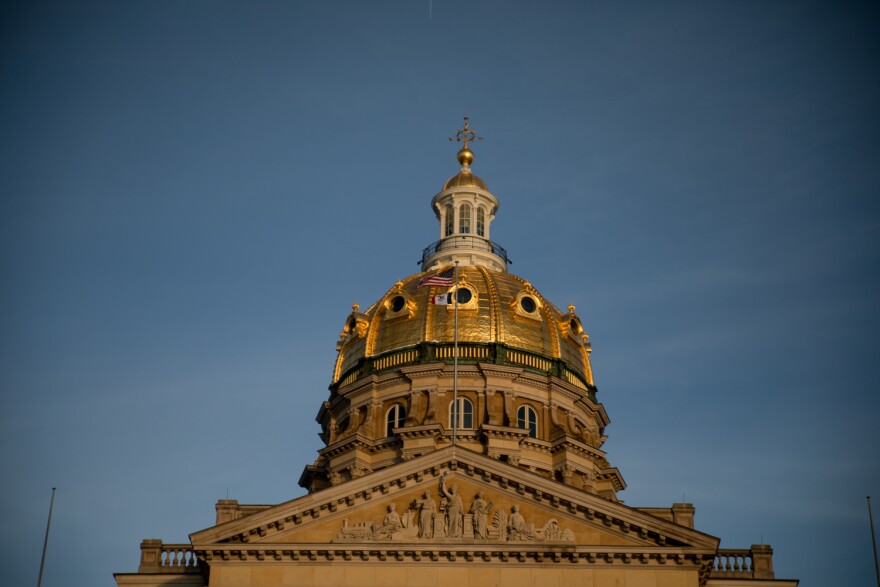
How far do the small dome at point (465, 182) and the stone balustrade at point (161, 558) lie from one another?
3466 centimetres

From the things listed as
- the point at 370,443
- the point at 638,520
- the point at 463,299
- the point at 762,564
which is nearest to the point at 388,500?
the point at 638,520

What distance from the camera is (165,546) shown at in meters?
54.8

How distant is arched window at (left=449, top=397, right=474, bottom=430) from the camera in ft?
234

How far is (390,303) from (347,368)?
157 inches

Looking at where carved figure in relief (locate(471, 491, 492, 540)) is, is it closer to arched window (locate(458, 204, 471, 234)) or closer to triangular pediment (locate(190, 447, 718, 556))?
triangular pediment (locate(190, 447, 718, 556))

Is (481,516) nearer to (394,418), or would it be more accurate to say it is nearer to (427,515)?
(427,515)

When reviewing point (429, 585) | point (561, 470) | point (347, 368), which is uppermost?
point (347, 368)

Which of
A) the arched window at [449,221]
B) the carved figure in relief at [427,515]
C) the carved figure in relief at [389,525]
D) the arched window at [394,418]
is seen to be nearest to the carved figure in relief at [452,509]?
the carved figure in relief at [427,515]

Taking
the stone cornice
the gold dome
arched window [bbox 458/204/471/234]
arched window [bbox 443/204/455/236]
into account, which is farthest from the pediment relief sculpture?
arched window [bbox 443/204/455/236]

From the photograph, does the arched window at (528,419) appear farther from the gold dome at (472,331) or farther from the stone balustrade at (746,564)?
the stone balustrade at (746,564)

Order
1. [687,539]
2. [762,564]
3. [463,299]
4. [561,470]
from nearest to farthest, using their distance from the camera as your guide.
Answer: [687,539]
[762,564]
[561,470]
[463,299]

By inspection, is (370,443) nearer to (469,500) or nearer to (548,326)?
(548,326)

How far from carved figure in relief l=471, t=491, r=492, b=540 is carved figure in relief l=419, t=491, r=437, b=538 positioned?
1353 millimetres

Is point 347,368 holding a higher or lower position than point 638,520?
higher
